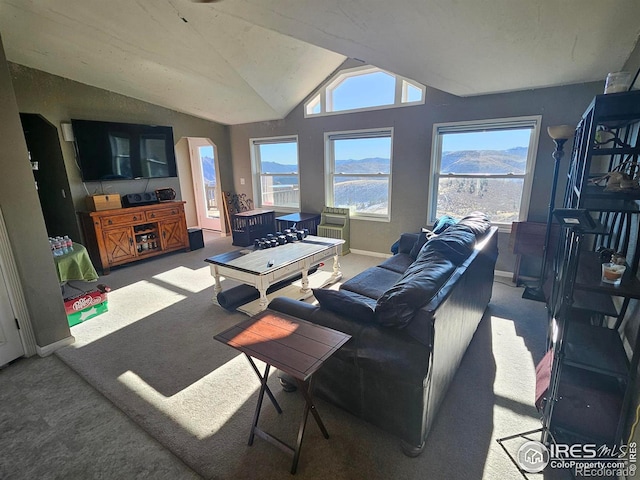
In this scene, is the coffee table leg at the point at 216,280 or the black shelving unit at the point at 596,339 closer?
the black shelving unit at the point at 596,339

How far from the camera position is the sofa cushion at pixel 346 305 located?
1687 mm

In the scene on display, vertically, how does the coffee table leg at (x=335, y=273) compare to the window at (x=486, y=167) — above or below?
below

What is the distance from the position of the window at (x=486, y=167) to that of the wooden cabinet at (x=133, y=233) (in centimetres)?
416

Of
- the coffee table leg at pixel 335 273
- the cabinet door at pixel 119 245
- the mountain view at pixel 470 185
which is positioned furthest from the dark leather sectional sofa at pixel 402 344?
the cabinet door at pixel 119 245

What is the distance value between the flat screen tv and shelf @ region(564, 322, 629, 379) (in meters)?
5.60

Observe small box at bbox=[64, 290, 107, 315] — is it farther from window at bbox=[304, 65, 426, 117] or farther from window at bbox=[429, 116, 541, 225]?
window at bbox=[429, 116, 541, 225]

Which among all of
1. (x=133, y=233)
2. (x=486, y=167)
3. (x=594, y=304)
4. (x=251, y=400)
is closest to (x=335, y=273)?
(x=251, y=400)

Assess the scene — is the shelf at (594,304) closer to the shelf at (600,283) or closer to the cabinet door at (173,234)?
the shelf at (600,283)

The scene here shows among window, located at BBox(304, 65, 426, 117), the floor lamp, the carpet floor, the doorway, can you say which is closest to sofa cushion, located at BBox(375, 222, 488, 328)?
the carpet floor

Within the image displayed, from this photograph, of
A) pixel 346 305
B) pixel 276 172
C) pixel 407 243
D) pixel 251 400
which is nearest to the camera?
pixel 346 305

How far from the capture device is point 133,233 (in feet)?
15.4

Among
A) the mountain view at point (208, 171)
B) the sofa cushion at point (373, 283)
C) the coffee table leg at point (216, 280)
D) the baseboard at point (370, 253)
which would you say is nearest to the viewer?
the sofa cushion at point (373, 283)

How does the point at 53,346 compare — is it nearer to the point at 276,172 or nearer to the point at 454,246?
the point at 454,246

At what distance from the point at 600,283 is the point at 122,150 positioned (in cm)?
569
